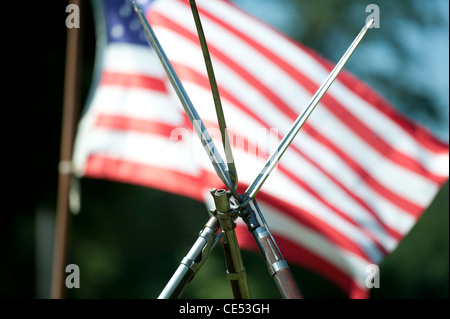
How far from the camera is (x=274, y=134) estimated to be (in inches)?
158

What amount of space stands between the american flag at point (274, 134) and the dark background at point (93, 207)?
2839 millimetres

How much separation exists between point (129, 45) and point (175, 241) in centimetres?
841

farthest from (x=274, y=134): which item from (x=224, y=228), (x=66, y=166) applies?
(x=224, y=228)

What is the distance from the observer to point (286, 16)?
40.2 feet

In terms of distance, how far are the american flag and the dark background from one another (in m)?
2.84

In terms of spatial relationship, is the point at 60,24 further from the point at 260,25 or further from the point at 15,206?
the point at 260,25

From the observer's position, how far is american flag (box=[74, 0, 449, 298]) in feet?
12.9

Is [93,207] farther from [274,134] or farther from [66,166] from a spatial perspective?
[274,134]

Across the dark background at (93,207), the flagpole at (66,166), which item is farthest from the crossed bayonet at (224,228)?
the dark background at (93,207)

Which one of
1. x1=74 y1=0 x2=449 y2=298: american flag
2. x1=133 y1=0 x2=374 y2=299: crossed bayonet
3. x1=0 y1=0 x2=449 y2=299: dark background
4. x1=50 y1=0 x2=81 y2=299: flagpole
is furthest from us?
x1=0 y1=0 x2=449 y2=299: dark background

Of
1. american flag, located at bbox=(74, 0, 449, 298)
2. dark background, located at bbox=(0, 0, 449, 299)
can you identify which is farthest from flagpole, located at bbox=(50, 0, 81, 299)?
dark background, located at bbox=(0, 0, 449, 299)

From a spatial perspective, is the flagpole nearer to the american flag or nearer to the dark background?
the american flag

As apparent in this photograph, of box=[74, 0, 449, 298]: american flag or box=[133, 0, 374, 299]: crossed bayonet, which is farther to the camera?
box=[74, 0, 449, 298]: american flag

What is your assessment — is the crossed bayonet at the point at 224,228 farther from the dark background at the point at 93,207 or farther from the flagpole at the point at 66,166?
the dark background at the point at 93,207
